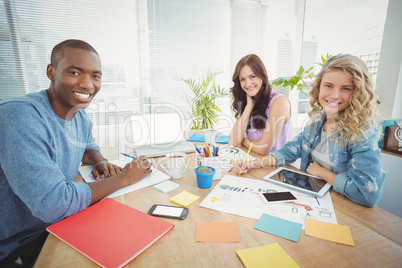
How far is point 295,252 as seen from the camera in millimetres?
564

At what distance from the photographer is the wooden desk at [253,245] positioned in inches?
21.0

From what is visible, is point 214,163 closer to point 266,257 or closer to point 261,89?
point 266,257

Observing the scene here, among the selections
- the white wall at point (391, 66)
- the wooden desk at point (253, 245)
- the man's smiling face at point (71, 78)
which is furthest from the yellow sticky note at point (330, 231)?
the white wall at point (391, 66)

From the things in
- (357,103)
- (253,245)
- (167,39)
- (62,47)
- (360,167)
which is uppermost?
(167,39)

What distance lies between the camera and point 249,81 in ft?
5.90

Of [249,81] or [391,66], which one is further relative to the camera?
[391,66]

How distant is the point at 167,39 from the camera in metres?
3.20

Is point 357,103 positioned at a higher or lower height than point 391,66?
lower

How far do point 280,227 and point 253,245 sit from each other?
121 millimetres

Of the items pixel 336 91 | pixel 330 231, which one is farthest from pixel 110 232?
pixel 336 91

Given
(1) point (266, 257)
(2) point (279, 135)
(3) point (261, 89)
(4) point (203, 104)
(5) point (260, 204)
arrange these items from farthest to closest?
(4) point (203, 104)
(3) point (261, 89)
(2) point (279, 135)
(5) point (260, 204)
(1) point (266, 257)

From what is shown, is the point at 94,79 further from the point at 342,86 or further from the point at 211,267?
the point at 342,86

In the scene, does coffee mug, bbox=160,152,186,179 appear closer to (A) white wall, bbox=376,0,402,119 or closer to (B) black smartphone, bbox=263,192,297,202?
(B) black smartphone, bbox=263,192,297,202

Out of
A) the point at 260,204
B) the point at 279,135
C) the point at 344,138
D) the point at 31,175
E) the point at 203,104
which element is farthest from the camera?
the point at 203,104
